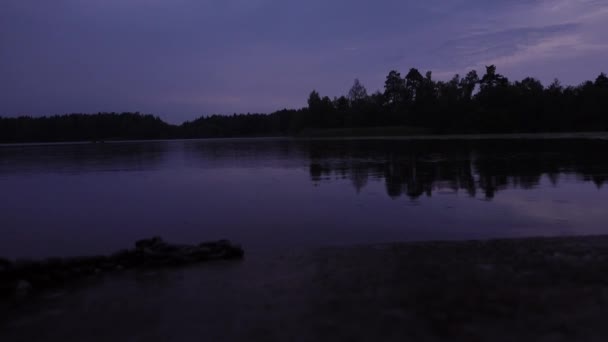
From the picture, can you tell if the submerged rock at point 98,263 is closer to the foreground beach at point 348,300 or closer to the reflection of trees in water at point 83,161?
the foreground beach at point 348,300

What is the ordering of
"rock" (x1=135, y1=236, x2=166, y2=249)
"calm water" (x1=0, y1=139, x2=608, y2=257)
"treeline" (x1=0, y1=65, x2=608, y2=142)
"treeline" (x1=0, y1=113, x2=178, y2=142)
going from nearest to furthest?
1. "rock" (x1=135, y1=236, x2=166, y2=249)
2. "calm water" (x1=0, y1=139, x2=608, y2=257)
3. "treeline" (x1=0, y1=65, x2=608, y2=142)
4. "treeline" (x1=0, y1=113, x2=178, y2=142)

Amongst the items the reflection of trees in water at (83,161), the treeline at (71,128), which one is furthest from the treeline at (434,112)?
the reflection of trees in water at (83,161)

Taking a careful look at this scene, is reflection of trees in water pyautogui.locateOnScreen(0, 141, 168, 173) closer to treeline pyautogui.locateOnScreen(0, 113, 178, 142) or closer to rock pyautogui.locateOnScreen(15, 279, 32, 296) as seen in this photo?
rock pyautogui.locateOnScreen(15, 279, 32, 296)

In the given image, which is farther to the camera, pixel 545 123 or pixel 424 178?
pixel 545 123

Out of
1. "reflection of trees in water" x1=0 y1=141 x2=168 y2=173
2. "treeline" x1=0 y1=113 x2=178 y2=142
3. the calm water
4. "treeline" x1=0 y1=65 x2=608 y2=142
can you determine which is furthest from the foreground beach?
"treeline" x1=0 y1=113 x2=178 y2=142

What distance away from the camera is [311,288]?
17.6 ft

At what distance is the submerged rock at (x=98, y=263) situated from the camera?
5.54m

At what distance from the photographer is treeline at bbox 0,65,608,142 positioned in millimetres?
77938

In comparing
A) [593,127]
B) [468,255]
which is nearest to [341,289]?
[468,255]

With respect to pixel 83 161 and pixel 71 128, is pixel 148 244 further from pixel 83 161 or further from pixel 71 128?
pixel 71 128

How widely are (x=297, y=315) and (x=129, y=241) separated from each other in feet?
17.9

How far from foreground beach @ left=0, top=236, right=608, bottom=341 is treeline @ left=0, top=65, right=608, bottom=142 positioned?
76.6 m

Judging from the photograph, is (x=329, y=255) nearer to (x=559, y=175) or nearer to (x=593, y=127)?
(x=559, y=175)

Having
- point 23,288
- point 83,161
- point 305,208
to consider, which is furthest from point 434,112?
point 23,288
